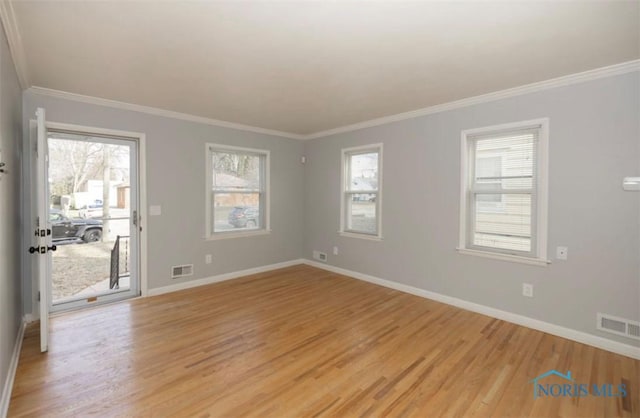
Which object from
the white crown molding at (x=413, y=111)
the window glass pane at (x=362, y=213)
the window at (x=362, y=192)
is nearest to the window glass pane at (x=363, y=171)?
the window at (x=362, y=192)

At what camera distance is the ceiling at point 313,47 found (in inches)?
76.2

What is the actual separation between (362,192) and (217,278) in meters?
2.70

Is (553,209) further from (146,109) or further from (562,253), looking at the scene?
(146,109)

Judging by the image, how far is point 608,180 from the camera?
109 inches

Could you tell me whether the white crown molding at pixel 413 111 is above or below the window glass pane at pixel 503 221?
above

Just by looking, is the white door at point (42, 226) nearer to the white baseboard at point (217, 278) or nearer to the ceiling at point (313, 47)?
the ceiling at point (313, 47)

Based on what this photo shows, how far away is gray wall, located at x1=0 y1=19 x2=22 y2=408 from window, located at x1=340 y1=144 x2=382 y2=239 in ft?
13.1

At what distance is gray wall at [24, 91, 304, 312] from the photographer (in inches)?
144

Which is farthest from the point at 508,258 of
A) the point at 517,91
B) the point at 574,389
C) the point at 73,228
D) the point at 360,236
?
the point at 73,228

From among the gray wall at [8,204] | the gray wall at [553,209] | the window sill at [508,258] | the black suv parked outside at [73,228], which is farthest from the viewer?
the black suv parked outside at [73,228]

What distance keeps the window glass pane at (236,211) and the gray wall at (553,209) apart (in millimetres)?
2112

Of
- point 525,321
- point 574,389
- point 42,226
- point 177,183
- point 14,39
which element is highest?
point 14,39

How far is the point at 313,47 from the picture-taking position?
7.81ft

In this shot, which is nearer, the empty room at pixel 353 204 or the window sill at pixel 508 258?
the empty room at pixel 353 204
